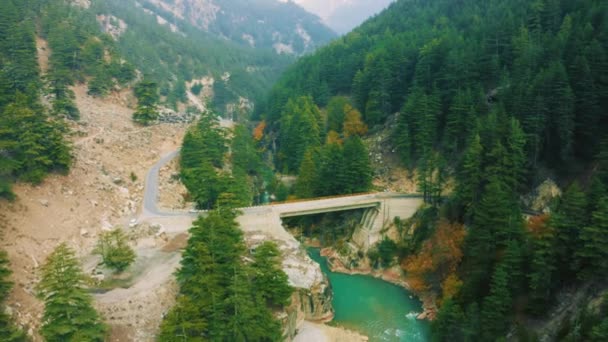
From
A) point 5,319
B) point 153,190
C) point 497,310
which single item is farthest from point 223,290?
point 153,190

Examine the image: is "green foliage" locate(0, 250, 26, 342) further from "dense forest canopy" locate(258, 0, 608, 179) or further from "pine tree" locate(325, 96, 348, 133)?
"pine tree" locate(325, 96, 348, 133)

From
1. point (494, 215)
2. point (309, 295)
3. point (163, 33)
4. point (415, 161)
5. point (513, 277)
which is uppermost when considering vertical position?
point (163, 33)

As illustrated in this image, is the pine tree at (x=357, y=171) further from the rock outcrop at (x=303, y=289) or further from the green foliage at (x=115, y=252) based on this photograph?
the green foliage at (x=115, y=252)

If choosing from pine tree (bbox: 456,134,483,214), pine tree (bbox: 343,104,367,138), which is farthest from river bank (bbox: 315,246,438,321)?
pine tree (bbox: 343,104,367,138)

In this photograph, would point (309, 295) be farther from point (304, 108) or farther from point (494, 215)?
point (304, 108)

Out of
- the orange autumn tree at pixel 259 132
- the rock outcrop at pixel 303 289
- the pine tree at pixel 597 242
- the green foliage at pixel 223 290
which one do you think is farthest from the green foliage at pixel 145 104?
the pine tree at pixel 597 242

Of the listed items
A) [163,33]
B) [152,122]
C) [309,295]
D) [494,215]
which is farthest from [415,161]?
[163,33]
